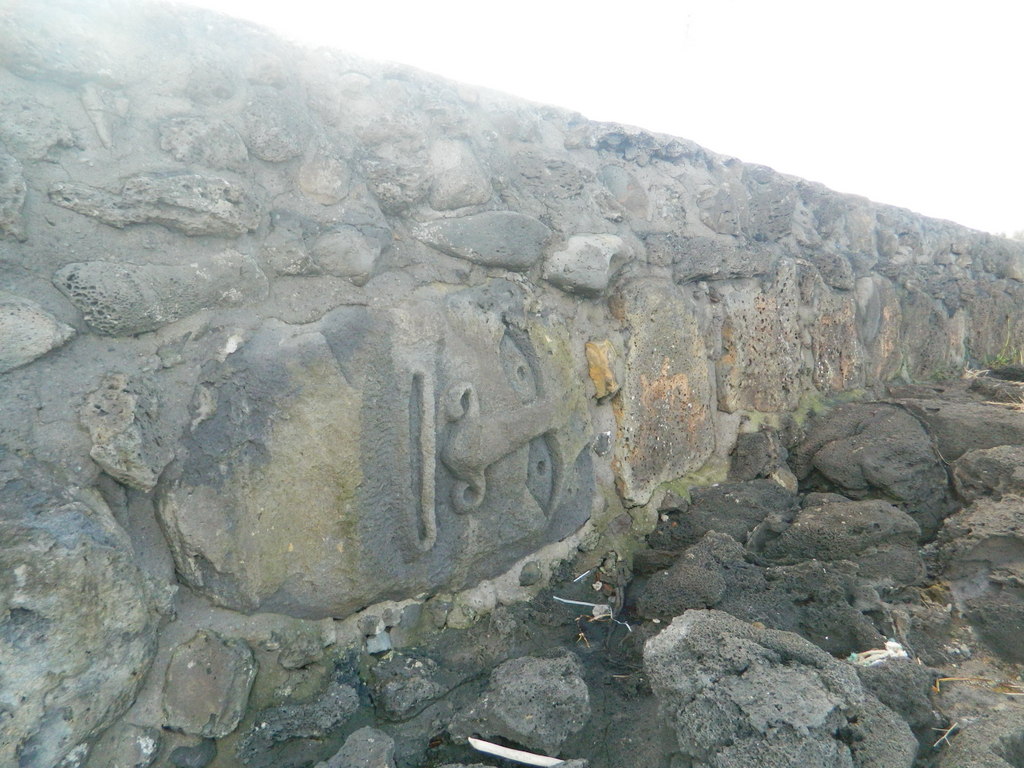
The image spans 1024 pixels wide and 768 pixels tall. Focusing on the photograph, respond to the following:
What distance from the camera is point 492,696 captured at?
136 cm

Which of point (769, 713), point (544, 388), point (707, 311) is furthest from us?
point (707, 311)

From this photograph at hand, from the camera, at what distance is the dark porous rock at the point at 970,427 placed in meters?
2.31

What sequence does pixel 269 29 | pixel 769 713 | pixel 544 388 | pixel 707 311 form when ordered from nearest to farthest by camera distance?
pixel 769 713, pixel 269 29, pixel 544 388, pixel 707 311

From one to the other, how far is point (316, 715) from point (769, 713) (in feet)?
3.07

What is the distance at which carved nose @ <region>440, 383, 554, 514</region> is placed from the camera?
4.96ft

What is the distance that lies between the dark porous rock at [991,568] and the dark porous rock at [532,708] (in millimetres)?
1134

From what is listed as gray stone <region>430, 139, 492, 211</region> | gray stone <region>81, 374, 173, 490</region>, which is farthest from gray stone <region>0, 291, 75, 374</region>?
gray stone <region>430, 139, 492, 211</region>

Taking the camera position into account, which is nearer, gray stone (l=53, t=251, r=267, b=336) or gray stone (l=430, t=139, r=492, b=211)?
gray stone (l=53, t=251, r=267, b=336)

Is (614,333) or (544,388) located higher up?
(614,333)

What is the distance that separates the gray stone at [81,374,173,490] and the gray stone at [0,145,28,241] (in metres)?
0.31

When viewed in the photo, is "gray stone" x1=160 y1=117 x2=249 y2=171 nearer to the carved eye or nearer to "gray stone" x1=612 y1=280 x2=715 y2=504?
the carved eye

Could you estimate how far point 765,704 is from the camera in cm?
108

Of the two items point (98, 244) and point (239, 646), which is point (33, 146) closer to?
point (98, 244)

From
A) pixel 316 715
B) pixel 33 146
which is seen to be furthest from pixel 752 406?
pixel 33 146
